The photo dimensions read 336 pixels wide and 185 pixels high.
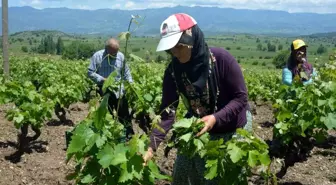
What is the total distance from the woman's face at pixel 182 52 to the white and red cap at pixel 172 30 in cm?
9

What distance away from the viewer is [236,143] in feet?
9.36

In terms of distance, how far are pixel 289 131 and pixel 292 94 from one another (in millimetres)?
550

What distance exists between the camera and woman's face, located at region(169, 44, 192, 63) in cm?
287

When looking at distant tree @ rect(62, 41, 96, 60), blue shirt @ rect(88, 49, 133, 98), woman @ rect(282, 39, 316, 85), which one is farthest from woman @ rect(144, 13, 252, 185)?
distant tree @ rect(62, 41, 96, 60)

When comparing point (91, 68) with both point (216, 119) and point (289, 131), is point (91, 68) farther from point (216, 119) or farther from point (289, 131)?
point (216, 119)

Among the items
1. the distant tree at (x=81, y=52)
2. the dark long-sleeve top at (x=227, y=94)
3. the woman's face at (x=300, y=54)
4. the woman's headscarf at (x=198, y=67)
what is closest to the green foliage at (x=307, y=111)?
the woman's face at (x=300, y=54)

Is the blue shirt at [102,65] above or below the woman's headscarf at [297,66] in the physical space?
below

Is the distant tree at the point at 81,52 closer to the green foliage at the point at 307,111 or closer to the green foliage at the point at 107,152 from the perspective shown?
the green foliage at the point at 307,111

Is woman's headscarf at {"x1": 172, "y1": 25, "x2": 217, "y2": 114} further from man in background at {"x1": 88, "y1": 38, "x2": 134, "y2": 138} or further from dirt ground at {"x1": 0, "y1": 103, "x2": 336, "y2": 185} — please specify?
man in background at {"x1": 88, "y1": 38, "x2": 134, "y2": 138}

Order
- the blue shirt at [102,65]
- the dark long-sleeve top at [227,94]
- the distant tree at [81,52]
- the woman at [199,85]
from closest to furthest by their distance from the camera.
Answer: the woman at [199,85]
the dark long-sleeve top at [227,94]
the blue shirt at [102,65]
the distant tree at [81,52]

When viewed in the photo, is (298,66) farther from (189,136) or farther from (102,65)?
(189,136)

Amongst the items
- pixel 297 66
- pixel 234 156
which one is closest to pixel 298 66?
pixel 297 66

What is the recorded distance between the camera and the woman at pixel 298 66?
6.25 m

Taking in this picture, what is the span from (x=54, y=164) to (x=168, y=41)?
452 cm
